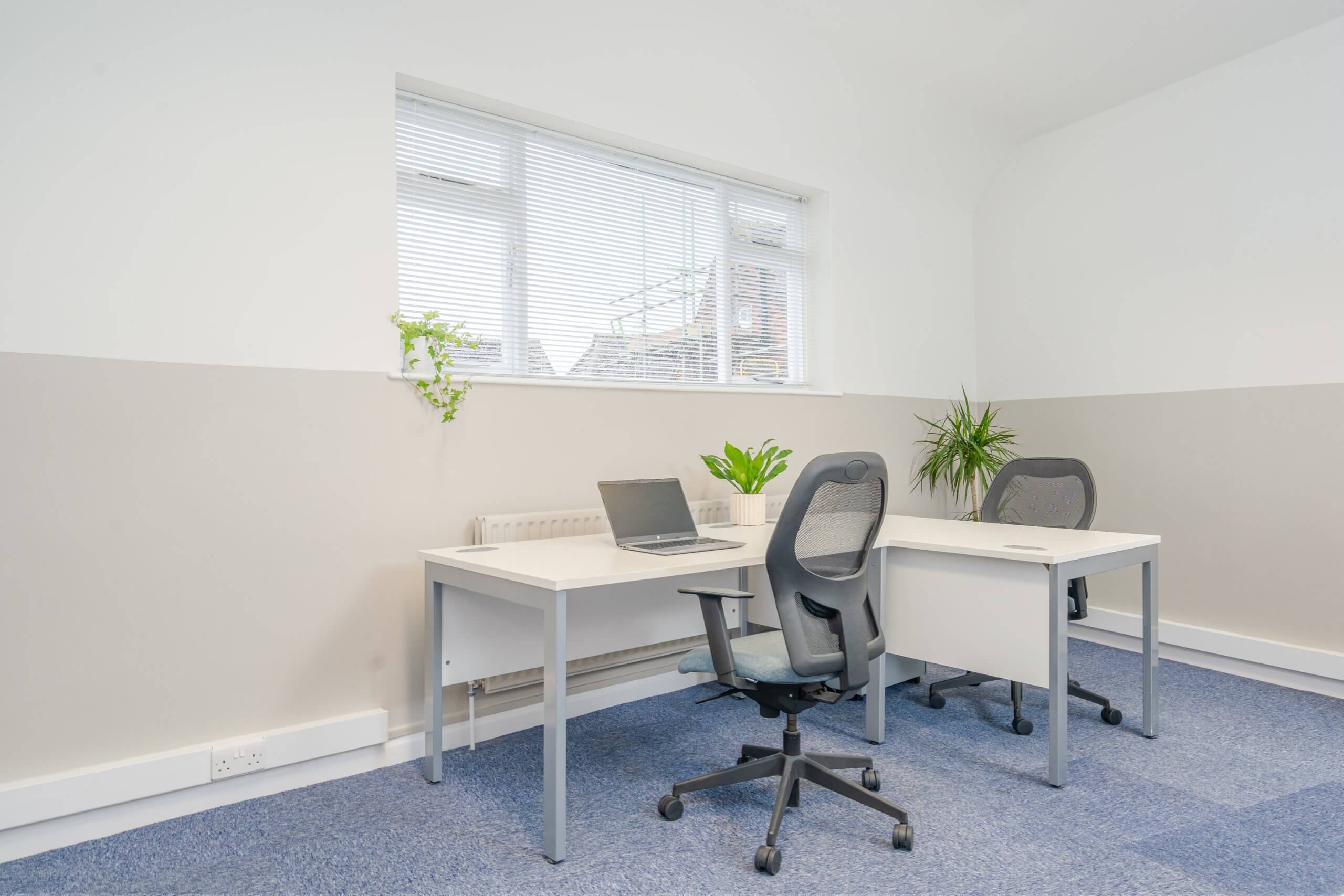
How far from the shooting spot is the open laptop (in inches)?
113

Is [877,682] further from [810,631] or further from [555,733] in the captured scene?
[555,733]

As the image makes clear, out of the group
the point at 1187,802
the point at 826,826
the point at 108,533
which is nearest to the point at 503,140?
the point at 108,533

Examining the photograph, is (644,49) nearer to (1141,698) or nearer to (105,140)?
(105,140)

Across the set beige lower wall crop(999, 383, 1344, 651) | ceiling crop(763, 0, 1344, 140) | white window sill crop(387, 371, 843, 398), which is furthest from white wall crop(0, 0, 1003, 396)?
beige lower wall crop(999, 383, 1344, 651)

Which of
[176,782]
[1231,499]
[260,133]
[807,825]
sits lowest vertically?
[807,825]

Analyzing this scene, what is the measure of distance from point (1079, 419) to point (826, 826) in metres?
3.53

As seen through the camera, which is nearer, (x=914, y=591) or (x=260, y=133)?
(x=260, y=133)

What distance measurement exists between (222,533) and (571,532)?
50.8 inches

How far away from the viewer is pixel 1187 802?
8.42 feet

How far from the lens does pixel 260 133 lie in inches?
105

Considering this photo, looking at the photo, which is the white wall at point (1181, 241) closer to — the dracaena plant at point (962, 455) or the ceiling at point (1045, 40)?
the ceiling at point (1045, 40)

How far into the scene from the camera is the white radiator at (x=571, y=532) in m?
3.11

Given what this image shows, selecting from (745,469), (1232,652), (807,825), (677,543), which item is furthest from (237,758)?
(1232,652)

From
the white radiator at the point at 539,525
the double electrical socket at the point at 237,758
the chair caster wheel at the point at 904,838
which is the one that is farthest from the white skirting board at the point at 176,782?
the chair caster wheel at the point at 904,838
